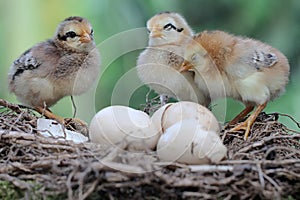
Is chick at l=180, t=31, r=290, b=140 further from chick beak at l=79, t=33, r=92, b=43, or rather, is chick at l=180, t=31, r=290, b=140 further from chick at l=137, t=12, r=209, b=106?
chick beak at l=79, t=33, r=92, b=43

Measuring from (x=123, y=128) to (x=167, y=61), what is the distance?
1.45ft

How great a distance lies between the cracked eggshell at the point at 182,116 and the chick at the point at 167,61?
0.78 ft

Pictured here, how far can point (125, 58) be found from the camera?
Answer: 198cm

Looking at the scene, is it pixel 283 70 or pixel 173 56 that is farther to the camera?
pixel 173 56

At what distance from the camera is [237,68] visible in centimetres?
148

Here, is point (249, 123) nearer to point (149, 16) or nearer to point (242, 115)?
point (242, 115)

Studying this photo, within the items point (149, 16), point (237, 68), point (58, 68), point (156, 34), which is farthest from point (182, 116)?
point (149, 16)

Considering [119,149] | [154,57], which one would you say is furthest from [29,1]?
[119,149]

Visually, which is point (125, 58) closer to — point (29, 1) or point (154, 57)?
point (154, 57)

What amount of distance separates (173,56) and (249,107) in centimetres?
29

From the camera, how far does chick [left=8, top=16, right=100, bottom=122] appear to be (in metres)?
1.63

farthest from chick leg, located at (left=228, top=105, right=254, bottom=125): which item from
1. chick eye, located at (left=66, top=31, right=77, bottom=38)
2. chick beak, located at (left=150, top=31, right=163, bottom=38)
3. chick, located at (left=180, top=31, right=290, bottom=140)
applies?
chick eye, located at (left=66, top=31, right=77, bottom=38)

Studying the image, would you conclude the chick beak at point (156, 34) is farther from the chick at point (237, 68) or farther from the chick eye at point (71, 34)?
the chick eye at point (71, 34)

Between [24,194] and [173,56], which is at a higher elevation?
[173,56]
